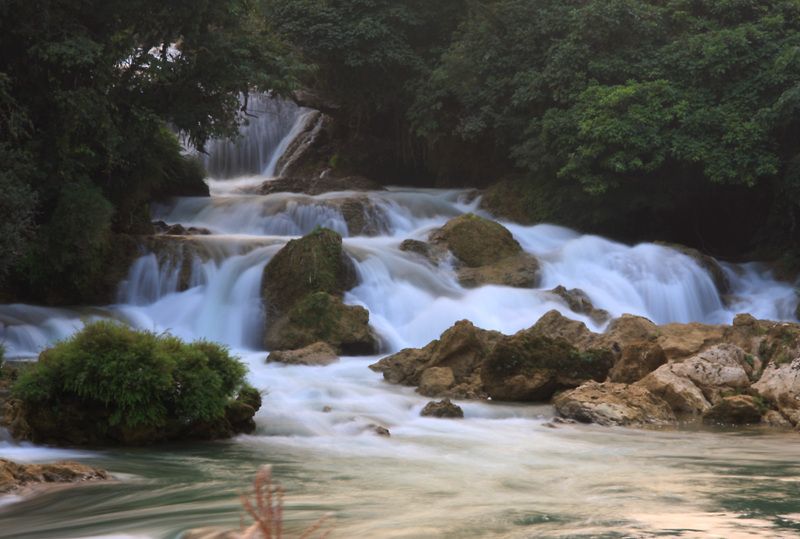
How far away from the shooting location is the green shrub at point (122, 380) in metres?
7.80

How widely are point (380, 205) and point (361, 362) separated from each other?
9.35 meters

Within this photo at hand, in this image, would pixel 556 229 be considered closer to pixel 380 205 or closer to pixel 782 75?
pixel 380 205

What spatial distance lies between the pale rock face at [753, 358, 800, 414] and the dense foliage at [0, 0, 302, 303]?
11740mm

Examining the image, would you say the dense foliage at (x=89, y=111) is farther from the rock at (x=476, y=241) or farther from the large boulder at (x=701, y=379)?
the large boulder at (x=701, y=379)

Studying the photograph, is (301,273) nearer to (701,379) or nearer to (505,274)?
(505,274)

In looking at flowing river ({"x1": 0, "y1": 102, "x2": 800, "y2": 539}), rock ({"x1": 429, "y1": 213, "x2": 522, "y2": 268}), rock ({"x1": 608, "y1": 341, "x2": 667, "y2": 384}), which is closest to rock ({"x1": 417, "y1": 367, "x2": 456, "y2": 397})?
flowing river ({"x1": 0, "y1": 102, "x2": 800, "y2": 539})

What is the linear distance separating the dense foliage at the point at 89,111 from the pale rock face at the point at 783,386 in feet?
38.5

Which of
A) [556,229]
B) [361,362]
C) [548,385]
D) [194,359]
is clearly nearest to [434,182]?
[556,229]

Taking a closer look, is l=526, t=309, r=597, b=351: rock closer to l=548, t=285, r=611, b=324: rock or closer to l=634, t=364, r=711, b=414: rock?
l=634, t=364, r=711, b=414: rock

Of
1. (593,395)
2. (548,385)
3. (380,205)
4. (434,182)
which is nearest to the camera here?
(593,395)

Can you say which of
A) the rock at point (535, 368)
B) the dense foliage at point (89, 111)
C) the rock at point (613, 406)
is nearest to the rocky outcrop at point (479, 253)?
the dense foliage at point (89, 111)

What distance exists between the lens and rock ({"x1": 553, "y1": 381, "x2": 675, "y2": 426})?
394 inches

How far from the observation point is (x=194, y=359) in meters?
8.40

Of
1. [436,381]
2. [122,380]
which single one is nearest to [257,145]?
[436,381]
